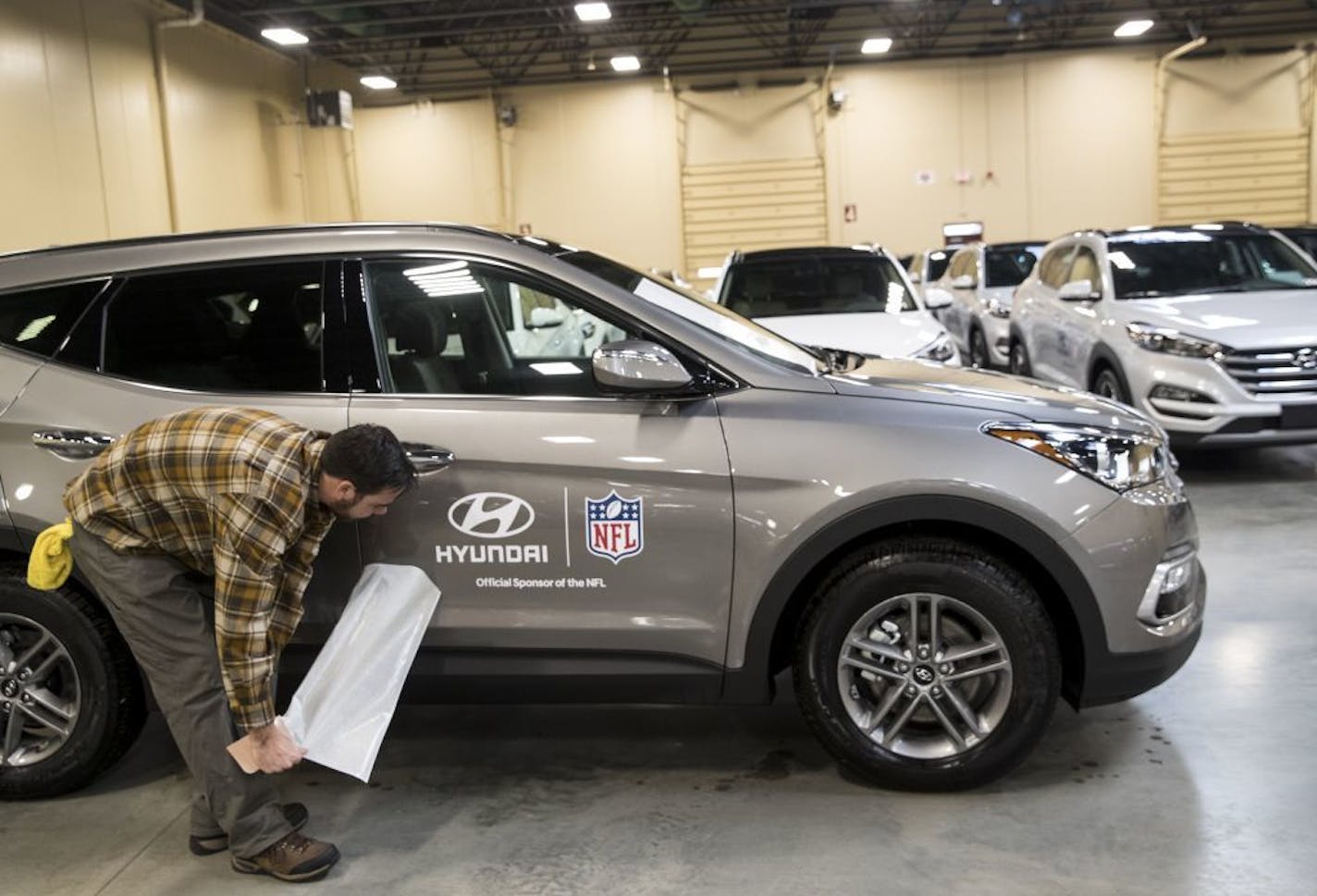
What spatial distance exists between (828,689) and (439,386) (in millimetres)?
1412

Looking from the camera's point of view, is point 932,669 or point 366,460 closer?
point 366,460

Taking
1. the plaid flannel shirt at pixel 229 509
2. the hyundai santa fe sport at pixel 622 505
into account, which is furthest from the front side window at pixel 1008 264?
the plaid flannel shirt at pixel 229 509

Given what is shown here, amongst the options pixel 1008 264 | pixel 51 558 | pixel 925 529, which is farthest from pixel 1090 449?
pixel 1008 264

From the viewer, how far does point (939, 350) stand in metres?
7.57

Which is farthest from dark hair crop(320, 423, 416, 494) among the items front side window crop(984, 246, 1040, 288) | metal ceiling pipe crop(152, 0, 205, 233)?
metal ceiling pipe crop(152, 0, 205, 233)

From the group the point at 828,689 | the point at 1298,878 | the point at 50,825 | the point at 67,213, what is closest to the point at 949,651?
the point at 828,689

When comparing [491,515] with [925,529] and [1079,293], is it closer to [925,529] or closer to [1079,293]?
[925,529]

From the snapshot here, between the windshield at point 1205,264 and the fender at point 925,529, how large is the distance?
538 centimetres

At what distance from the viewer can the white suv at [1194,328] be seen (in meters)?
6.91

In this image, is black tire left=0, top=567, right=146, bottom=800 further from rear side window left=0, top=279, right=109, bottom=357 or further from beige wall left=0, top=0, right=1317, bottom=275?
beige wall left=0, top=0, right=1317, bottom=275

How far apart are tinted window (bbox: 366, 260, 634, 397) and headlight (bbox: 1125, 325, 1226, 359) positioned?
4.98 metres

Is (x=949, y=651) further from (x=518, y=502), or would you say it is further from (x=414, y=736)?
(x=414, y=736)

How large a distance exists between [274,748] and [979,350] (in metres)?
11.8

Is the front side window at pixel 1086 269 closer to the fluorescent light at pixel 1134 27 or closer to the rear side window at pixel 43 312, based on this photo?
the rear side window at pixel 43 312
